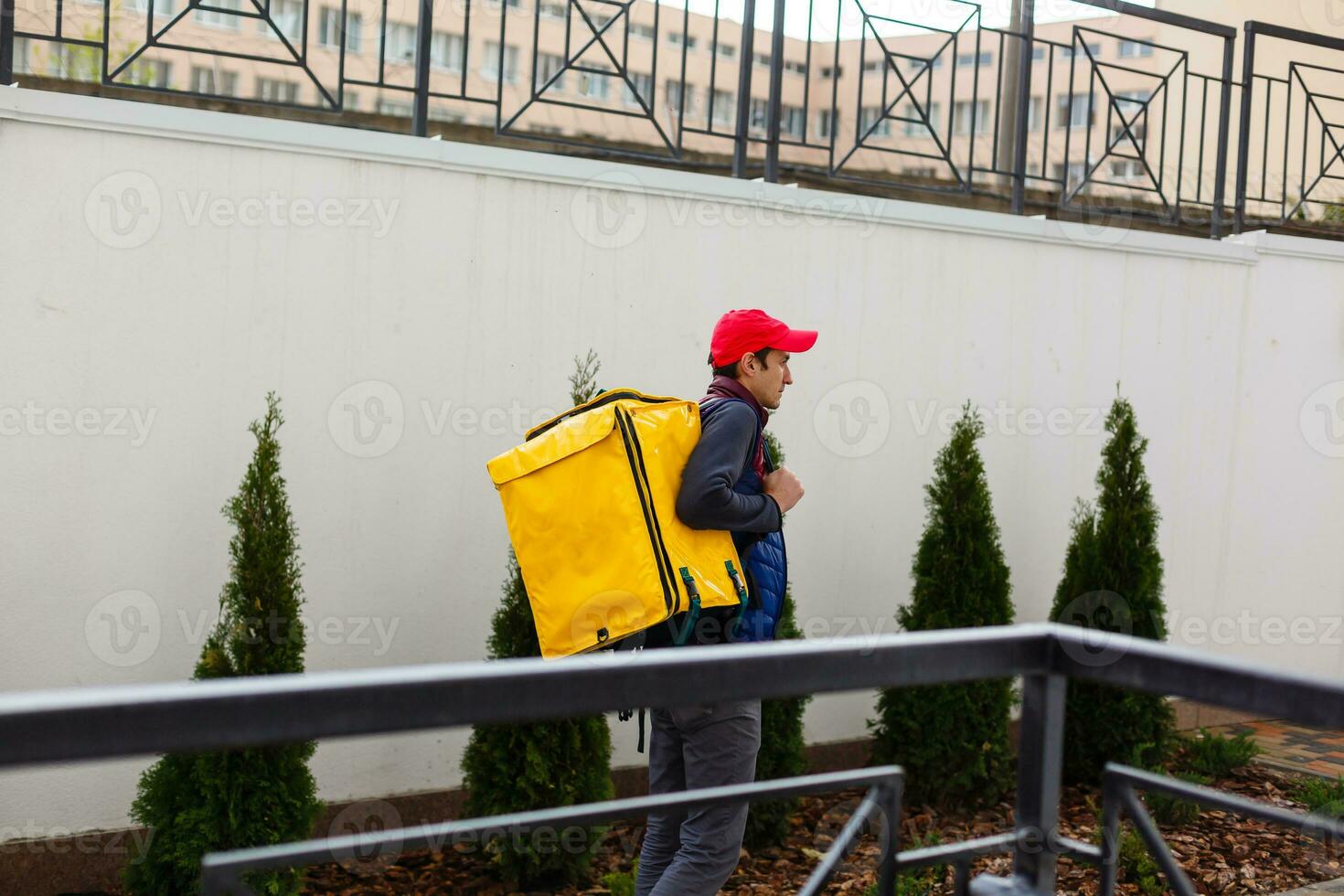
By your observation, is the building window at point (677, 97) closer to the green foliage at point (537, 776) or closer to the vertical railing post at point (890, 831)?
the green foliage at point (537, 776)

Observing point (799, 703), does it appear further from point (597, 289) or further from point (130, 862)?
point (130, 862)

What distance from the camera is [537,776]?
4.55 metres

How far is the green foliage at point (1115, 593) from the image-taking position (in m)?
5.96

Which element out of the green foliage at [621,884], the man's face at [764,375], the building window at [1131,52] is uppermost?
the building window at [1131,52]

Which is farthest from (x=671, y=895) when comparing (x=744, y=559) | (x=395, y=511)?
(x=395, y=511)

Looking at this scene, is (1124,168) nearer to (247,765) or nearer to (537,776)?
(537,776)

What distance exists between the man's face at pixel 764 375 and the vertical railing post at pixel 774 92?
2.56 m

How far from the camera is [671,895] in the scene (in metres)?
3.17

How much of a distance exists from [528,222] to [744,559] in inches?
89.5

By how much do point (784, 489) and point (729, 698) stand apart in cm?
217

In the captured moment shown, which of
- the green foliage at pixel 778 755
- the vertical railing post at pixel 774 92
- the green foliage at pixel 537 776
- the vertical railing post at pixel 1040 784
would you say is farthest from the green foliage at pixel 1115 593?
the vertical railing post at pixel 1040 784

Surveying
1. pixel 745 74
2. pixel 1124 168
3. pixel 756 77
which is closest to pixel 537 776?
pixel 745 74

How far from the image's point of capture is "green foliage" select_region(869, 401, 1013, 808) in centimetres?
555

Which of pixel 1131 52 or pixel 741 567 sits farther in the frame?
Answer: pixel 1131 52
